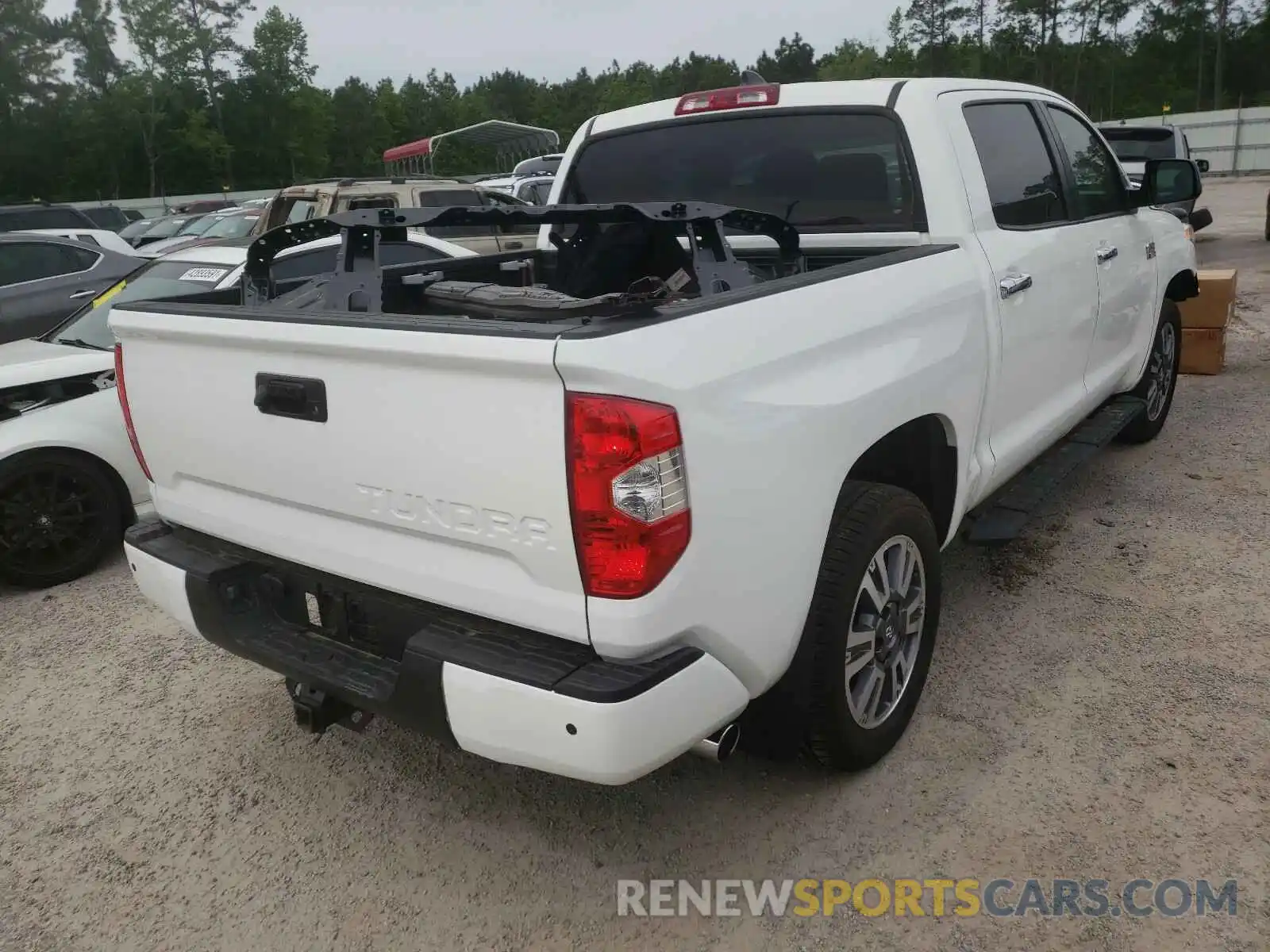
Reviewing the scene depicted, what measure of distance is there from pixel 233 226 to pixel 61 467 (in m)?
12.4

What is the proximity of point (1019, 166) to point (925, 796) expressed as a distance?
2349 millimetres

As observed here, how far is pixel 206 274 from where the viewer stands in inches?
223

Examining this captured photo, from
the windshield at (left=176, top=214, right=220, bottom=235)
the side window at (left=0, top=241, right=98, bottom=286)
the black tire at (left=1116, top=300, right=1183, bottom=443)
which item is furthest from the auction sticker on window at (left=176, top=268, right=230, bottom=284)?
the windshield at (left=176, top=214, right=220, bottom=235)

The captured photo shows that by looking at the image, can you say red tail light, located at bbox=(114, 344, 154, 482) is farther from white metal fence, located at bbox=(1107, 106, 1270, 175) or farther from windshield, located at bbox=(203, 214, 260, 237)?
white metal fence, located at bbox=(1107, 106, 1270, 175)

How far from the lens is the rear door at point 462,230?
10.0m

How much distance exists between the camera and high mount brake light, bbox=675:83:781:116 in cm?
370

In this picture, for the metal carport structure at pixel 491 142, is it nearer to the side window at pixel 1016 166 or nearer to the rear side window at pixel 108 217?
the rear side window at pixel 108 217

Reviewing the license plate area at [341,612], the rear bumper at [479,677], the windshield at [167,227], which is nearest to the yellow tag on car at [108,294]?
the rear bumper at [479,677]

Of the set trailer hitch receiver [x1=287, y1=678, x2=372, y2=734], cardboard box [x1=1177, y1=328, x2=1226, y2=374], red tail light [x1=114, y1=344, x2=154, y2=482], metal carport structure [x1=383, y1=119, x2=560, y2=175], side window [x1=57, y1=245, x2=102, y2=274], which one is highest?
metal carport structure [x1=383, y1=119, x2=560, y2=175]

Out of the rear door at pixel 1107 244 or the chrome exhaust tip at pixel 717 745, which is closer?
the chrome exhaust tip at pixel 717 745

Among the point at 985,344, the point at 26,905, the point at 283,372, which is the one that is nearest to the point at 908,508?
the point at 985,344

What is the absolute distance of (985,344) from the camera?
125 inches

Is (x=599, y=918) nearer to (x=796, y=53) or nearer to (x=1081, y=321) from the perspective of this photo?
(x=1081, y=321)

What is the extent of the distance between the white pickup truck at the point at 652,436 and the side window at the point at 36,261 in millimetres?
6963
